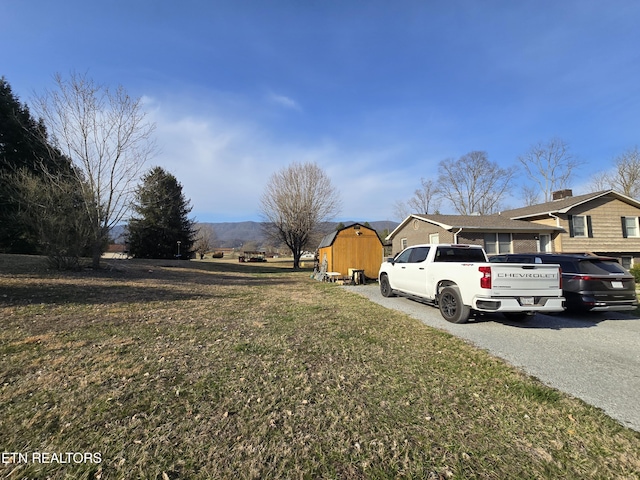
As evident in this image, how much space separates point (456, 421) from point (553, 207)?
2283 centimetres

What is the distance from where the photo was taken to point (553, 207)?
20266 mm

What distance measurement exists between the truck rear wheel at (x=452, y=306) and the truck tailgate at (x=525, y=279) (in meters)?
0.84

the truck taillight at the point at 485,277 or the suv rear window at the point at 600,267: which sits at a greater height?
the suv rear window at the point at 600,267

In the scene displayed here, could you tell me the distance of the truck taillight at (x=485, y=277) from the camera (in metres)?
5.96

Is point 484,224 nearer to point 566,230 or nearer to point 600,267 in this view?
point 566,230

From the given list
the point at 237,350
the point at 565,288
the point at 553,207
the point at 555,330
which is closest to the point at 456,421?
the point at 237,350

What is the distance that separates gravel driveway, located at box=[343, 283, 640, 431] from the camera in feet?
11.3

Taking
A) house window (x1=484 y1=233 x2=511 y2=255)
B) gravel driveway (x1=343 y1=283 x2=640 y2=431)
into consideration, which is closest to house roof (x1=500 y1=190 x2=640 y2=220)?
house window (x1=484 y1=233 x2=511 y2=255)

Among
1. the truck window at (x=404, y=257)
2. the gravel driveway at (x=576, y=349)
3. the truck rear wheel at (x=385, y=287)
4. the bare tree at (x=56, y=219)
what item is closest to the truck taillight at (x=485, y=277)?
the gravel driveway at (x=576, y=349)

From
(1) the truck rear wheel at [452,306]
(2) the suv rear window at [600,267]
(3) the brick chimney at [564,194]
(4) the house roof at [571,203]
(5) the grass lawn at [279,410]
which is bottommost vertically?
(5) the grass lawn at [279,410]

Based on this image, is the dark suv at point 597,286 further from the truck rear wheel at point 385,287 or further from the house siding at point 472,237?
the house siding at point 472,237

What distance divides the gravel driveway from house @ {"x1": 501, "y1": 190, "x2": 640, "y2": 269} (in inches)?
543

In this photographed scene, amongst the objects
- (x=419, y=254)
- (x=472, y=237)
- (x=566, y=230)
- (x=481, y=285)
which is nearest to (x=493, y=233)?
(x=472, y=237)

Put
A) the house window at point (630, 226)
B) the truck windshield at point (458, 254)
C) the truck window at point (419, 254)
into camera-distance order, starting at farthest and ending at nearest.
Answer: the house window at point (630, 226), the truck window at point (419, 254), the truck windshield at point (458, 254)
